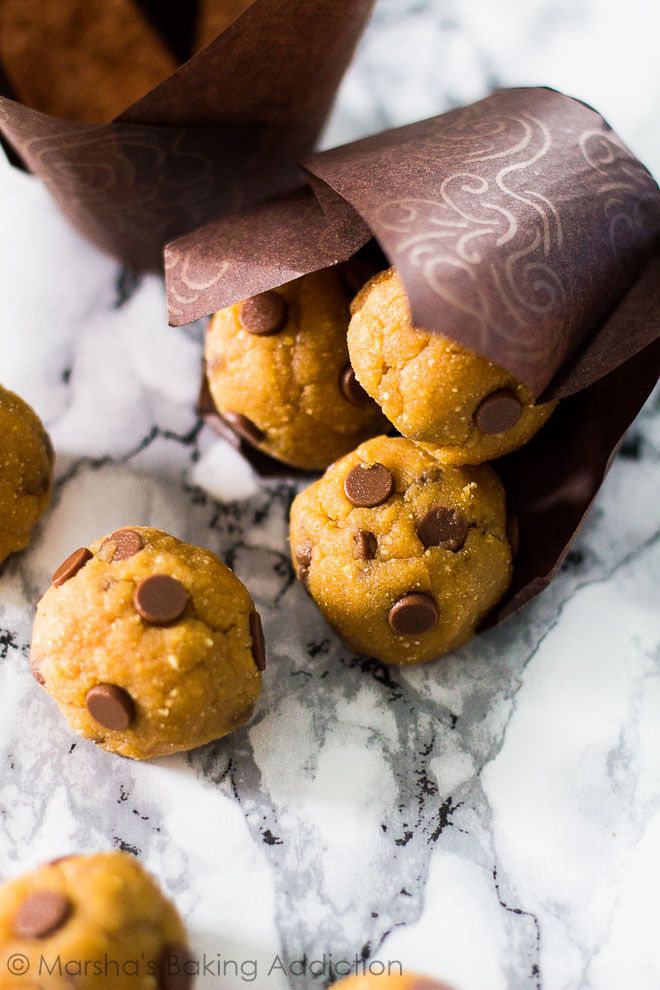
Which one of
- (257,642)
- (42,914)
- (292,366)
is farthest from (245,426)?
→ (42,914)

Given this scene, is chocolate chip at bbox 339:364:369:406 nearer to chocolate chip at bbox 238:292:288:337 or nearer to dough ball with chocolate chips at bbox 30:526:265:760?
chocolate chip at bbox 238:292:288:337

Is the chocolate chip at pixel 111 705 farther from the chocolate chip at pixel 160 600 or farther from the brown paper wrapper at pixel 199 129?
the brown paper wrapper at pixel 199 129

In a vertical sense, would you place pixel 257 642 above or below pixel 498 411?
below

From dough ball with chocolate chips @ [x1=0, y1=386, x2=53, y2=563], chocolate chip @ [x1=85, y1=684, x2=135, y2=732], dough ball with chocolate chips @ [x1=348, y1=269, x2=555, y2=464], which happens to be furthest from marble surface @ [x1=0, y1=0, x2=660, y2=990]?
dough ball with chocolate chips @ [x1=348, y1=269, x2=555, y2=464]

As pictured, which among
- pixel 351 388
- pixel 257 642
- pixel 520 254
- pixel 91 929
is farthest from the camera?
pixel 351 388

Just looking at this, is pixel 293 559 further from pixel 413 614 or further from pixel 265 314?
pixel 265 314

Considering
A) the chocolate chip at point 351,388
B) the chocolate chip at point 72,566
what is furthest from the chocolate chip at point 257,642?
the chocolate chip at point 351,388

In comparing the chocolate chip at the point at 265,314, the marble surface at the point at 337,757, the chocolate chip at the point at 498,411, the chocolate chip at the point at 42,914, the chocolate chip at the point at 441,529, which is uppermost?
the chocolate chip at the point at 265,314
